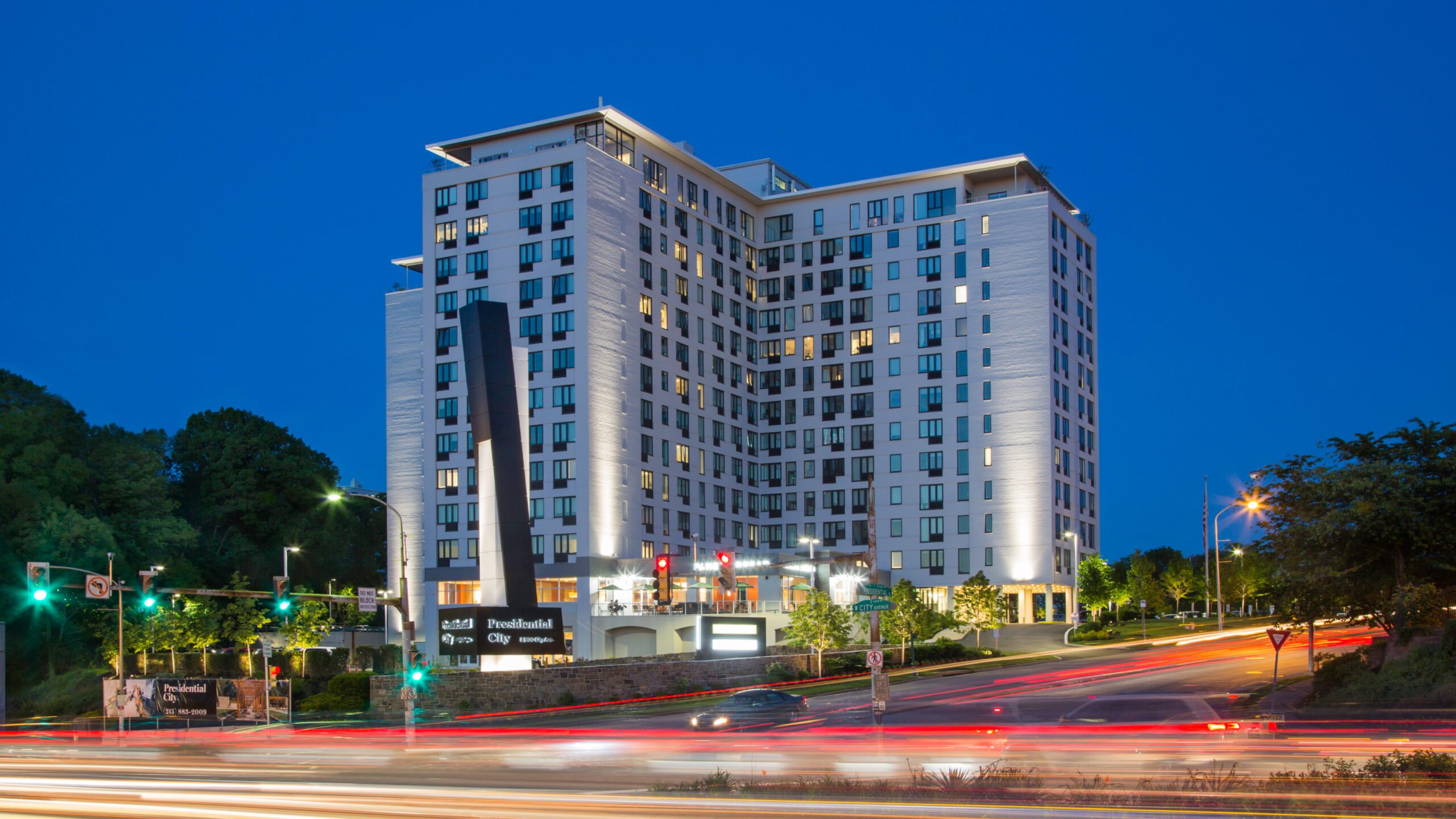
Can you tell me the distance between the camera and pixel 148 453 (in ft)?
331

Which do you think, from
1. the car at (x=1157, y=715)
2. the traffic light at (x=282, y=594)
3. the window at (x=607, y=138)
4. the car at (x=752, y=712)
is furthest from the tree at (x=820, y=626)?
the window at (x=607, y=138)

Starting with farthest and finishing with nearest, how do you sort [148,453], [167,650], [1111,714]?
1. [148,453]
2. [167,650]
3. [1111,714]

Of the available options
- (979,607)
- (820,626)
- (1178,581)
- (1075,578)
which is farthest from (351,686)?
(1178,581)

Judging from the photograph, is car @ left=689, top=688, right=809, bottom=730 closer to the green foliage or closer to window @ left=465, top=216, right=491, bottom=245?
window @ left=465, top=216, right=491, bottom=245

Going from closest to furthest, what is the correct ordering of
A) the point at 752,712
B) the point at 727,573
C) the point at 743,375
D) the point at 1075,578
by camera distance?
the point at 752,712, the point at 727,573, the point at 1075,578, the point at 743,375

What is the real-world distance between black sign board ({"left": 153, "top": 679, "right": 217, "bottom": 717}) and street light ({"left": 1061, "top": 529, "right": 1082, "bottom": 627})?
220 feet

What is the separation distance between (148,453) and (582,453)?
34995mm

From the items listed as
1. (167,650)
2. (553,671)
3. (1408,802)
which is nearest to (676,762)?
(1408,802)

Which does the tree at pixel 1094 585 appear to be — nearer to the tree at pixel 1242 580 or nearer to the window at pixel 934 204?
the tree at pixel 1242 580

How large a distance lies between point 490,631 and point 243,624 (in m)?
31.8

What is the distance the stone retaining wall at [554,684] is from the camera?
2175 inches

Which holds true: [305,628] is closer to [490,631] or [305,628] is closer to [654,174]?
[490,631]

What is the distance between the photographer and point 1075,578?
10844cm

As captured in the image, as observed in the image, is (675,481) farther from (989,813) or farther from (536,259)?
(989,813)
